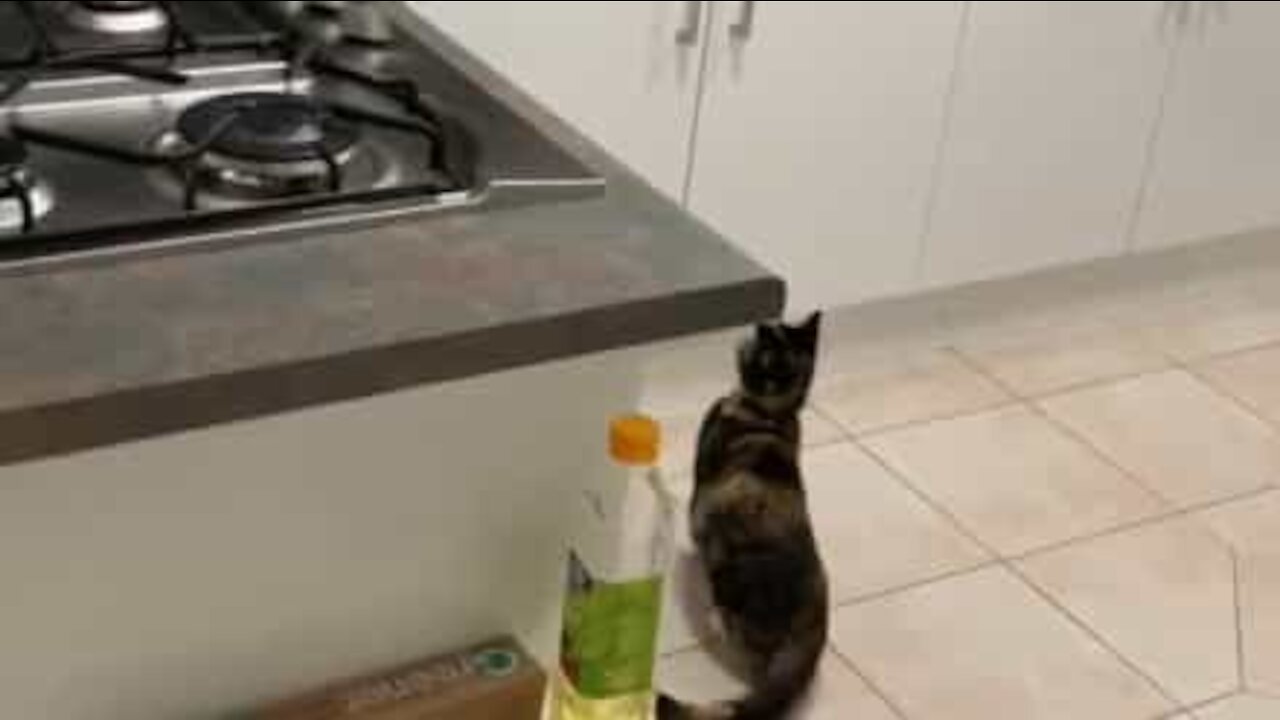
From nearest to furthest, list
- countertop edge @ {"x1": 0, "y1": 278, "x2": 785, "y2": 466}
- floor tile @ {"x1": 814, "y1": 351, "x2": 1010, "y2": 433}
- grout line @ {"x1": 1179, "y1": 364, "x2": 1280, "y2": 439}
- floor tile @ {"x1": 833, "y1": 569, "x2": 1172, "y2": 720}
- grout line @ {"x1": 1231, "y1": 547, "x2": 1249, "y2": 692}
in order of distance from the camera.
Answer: countertop edge @ {"x1": 0, "y1": 278, "x2": 785, "y2": 466} < floor tile @ {"x1": 833, "y1": 569, "x2": 1172, "y2": 720} < grout line @ {"x1": 1231, "y1": 547, "x2": 1249, "y2": 692} < floor tile @ {"x1": 814, "y1": 351, "x2": 1010, "y2": 433} < grout line @ {"x1": 1179, "y1": 364, "x2": 1280, "y2": 439}

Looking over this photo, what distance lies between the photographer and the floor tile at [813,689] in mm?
2197

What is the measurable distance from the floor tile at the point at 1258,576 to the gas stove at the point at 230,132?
1432 millimetres

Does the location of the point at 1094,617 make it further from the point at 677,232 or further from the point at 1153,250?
the point at 677,232

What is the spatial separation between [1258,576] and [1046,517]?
0.95 feet

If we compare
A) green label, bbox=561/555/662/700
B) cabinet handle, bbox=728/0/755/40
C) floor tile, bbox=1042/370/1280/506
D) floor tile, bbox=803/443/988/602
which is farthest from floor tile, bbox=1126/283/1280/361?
green label, bbox=561/555/662/700

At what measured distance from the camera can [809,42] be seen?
262 centimetres

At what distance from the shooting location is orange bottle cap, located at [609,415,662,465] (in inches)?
45.4

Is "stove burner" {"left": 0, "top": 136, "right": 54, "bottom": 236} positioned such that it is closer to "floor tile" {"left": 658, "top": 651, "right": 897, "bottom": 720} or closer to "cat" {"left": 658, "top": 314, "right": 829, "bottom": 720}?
"cat" {"left": 658, "top": 314, "right": 829, "bottom": 720}

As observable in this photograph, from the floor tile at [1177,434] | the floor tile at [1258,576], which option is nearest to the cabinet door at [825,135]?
the floor tile at [1177,434]

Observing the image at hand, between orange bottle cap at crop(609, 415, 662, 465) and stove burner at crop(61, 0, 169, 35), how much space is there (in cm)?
55

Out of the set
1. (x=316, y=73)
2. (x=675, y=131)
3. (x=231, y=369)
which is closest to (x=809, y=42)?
(x=675, y=131)

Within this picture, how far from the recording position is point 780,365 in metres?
2.20

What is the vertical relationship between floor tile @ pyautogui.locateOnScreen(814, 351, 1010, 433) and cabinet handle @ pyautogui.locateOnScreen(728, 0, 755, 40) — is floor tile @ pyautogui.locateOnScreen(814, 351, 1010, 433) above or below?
below

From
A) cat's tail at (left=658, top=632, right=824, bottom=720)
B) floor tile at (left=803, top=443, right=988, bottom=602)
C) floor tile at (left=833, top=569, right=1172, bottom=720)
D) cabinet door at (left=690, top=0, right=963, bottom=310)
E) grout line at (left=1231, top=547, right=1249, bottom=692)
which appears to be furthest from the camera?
cabinet door at (left=690, top=0, right=963, bottom=310)
